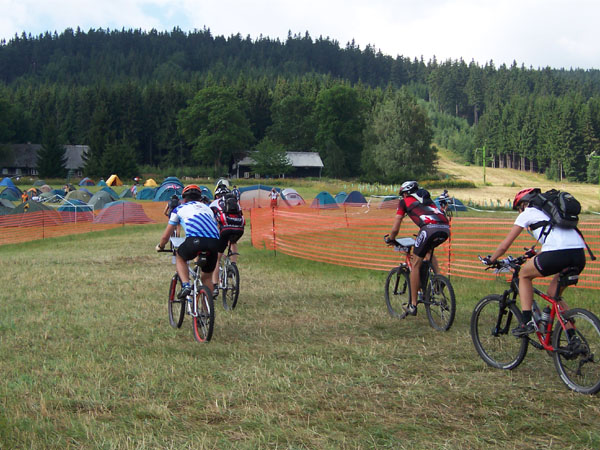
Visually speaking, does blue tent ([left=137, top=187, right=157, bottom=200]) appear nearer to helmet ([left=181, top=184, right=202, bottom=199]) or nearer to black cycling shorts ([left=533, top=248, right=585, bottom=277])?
helmet ([left=181, top=184, right=202, bottom=199])

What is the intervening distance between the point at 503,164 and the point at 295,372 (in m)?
139

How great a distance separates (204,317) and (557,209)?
4.06 meters

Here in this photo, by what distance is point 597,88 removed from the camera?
175 m

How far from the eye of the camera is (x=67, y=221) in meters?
30.6

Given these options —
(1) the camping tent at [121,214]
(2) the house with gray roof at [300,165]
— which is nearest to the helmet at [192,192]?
(1) the camping tent at [121,214]

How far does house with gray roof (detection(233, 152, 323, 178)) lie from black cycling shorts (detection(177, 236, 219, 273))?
3211 inches

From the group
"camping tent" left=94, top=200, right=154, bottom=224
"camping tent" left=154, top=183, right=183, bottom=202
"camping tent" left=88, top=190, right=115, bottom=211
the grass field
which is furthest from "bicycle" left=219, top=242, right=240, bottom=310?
"camping tent" left=154, top=183, right=183, bottom=202

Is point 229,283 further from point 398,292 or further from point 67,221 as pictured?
point 67,221

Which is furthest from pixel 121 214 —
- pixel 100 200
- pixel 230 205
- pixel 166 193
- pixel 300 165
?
pixel 300 165

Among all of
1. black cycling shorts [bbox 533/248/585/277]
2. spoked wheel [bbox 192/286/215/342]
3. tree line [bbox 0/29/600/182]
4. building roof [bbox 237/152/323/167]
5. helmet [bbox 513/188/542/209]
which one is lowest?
spoked wheel [bbox 192/286/215/342]

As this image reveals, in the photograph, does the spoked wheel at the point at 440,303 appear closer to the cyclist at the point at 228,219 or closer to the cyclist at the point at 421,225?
the cyclist at the point at 421,225

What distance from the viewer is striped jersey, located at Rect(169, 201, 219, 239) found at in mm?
7121

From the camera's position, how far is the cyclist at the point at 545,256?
525 centimetres

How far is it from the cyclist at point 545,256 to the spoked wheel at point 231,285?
4.70m
